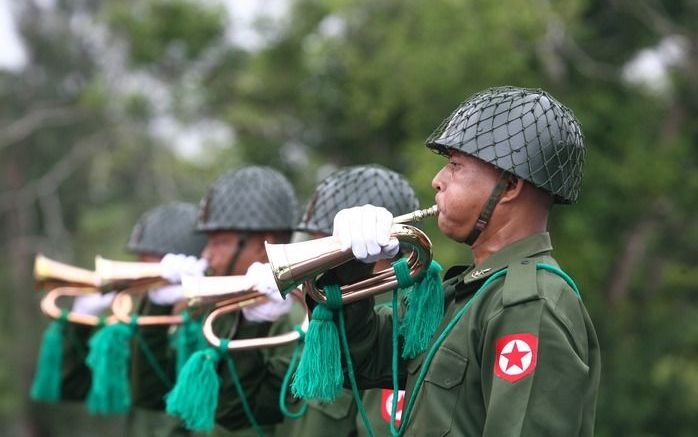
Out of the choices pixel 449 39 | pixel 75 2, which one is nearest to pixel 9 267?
pixel 75 2

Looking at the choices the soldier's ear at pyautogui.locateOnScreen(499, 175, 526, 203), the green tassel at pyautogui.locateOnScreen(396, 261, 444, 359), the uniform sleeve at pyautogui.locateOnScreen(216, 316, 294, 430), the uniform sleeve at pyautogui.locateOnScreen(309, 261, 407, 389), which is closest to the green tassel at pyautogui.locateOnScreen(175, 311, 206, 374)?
the uniform sleeve at pyautogui.locateOnScreen(216, 316, 294, 430)

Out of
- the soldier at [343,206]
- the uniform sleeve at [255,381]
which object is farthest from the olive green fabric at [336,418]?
the uniform sleeve at [255,381]

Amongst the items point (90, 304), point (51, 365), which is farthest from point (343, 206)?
point (90, 304)

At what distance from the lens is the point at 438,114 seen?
1633 cm

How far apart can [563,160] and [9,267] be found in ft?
87.0

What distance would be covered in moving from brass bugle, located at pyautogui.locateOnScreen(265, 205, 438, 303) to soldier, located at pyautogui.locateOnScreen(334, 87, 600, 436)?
54 mm

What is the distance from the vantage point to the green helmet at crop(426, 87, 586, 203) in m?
3.19

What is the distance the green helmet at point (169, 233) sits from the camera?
24.1ft

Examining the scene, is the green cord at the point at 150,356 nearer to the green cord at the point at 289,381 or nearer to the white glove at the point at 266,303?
the white glove at the point at 266,303

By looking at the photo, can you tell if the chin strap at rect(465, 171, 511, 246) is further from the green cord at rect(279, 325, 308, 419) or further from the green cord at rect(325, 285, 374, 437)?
the green cord at rect(279, 325, 308, 419)

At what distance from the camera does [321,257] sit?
317 centimetres

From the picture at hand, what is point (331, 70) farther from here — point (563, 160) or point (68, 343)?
point (563, 160)

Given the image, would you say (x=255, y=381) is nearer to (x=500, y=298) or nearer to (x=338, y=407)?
(x=338, y=407)

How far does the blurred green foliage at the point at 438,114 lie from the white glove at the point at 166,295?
346 inches
